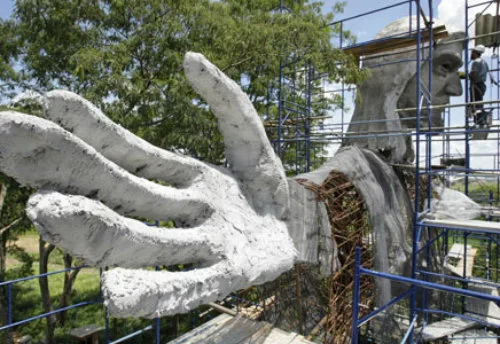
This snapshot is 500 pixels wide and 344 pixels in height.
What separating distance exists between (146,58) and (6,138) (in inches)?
185

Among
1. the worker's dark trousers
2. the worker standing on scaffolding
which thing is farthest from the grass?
the worker's dark trousers

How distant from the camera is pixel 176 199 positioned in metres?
2.16

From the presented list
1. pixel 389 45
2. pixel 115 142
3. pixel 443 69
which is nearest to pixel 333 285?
pixel 115 142

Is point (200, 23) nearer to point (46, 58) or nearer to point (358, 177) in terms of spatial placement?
point (46, 58)

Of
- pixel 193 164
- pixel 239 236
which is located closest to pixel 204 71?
pixel 193 164

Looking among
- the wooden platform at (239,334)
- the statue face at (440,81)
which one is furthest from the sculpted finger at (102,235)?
the statue face at (440,81)

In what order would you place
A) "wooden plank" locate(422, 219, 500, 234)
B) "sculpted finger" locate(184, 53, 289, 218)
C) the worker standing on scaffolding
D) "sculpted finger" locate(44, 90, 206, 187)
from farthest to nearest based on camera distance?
the worker standing on scaffolding < "wooden plank" locate(422, 219, 500, 234) < "sculpted finger" locate(184, 53, 289, 218) < "sculpted finger" locate(44, 90, 206, 187)

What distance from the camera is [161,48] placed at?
18.2 feet

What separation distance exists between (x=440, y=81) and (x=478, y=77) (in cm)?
116

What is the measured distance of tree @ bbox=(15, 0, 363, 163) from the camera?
539 cm

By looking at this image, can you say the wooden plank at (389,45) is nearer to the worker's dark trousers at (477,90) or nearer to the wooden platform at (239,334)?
the worker's dark trousers at (477,90)

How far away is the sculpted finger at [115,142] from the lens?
6.12ft

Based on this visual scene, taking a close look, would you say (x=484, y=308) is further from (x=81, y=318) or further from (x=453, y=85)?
(x=81, y=318)

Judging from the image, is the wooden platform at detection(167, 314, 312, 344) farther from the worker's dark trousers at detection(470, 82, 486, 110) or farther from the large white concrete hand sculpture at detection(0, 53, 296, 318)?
the worker's dark trousers at detection(470, 82, 486, 110)
